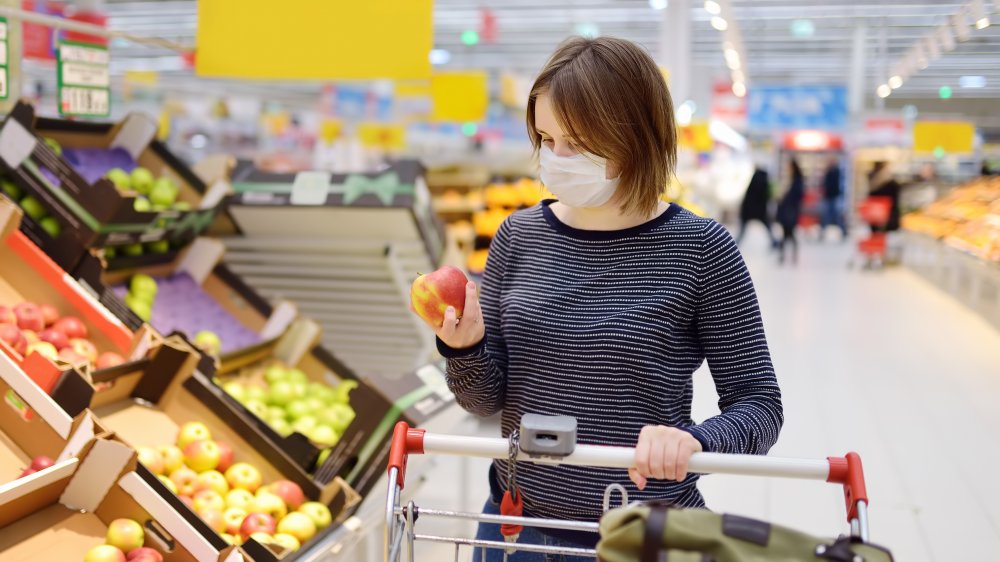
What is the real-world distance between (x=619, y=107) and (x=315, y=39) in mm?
2606

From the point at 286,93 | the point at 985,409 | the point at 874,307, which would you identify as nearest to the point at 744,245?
the point at 874,307

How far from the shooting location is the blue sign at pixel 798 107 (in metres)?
20.8

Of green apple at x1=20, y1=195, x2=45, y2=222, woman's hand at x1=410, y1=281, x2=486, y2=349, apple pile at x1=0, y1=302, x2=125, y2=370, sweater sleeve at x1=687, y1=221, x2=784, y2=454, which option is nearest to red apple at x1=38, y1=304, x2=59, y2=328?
apple pile at x1=0, y1=302, x2=125, y2=370

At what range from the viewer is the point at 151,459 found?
272cm

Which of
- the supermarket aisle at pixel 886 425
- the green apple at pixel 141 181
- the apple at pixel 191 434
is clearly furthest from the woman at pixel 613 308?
the green apple at pixel 141 181

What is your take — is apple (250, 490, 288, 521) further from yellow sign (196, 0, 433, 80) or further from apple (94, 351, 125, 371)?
yellow sign (196, 0, 433, 80)

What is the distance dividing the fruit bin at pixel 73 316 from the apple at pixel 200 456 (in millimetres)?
275

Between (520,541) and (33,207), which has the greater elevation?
(33,207)

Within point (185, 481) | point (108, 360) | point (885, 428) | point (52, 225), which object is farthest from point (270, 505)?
point (885, 428)

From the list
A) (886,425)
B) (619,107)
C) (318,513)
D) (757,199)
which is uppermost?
(619,107)

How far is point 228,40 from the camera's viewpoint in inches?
153

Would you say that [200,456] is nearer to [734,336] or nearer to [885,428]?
[734,336]

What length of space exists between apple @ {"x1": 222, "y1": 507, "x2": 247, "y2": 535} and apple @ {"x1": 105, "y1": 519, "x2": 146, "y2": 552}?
0.36 meters

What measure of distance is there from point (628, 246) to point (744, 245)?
59.4ft
